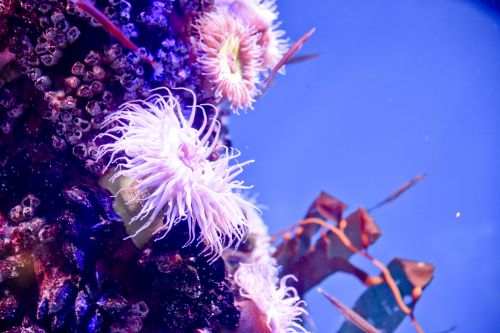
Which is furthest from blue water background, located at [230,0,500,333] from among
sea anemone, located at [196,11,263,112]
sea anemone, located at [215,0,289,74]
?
sea anemone, located at [196,11,263,112]

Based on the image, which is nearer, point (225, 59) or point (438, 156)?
point (225, 59)

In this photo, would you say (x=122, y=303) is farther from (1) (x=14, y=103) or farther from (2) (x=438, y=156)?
(2) (x=438, y=156)

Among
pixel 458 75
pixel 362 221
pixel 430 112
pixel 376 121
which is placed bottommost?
pixel 362 221

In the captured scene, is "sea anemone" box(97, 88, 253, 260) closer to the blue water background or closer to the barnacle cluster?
the barnacle cluster

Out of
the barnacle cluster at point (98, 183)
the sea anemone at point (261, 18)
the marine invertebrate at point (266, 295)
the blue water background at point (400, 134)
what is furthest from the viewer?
the blue water background at point (400, 134)

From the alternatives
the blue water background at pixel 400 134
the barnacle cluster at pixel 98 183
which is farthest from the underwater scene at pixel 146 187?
the blue water background at pixel 400 134

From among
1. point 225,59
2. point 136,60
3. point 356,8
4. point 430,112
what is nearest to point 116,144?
point 136,60

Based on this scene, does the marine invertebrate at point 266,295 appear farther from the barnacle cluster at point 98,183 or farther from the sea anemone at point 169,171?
the sea anemone at point 169,171
